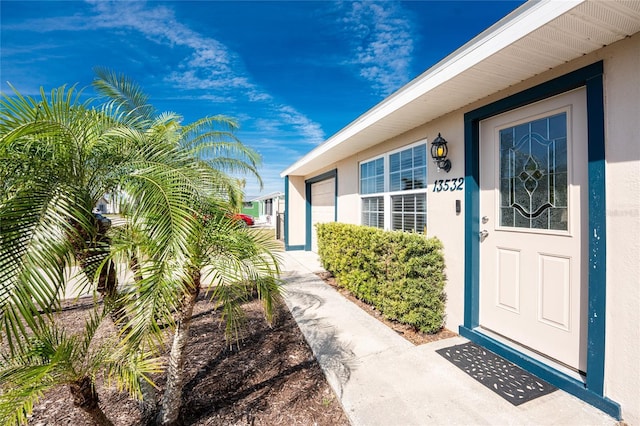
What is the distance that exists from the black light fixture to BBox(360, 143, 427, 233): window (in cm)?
44

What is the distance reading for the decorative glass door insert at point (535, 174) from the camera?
2537 millimetres

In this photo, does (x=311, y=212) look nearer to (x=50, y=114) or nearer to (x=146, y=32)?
(x=146, y=32)

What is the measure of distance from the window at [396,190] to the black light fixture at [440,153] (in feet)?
1.45

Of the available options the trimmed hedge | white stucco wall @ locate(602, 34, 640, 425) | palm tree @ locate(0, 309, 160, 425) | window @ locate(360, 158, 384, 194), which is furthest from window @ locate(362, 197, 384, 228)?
palm tree @ locate(0, 309, 160, 425)

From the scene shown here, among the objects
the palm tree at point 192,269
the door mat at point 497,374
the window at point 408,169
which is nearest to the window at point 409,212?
the window at point 408,169

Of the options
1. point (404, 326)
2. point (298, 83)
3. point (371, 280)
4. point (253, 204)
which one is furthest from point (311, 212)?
point (253, 204)

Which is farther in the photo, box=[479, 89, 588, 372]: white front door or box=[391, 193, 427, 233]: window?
box=[391, 193, 427, 233]: window

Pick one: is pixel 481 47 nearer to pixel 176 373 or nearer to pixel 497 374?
pixel 497 374

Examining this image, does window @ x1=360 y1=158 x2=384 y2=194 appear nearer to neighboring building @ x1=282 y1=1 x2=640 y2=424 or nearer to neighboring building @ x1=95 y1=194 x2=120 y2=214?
neighboring building @ x1=282 y1=1 x2=640 y2=424

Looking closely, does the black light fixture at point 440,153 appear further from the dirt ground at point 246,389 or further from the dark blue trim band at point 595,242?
the dirt ground at point 246,389

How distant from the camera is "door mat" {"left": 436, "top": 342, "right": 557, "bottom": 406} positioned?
2.34 metres

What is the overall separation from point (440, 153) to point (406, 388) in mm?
2643

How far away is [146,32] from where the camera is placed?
570 cm

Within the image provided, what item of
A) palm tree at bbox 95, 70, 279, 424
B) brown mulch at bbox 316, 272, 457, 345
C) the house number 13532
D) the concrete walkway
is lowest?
brown mulch at bbox 316, 272, 457, 345
